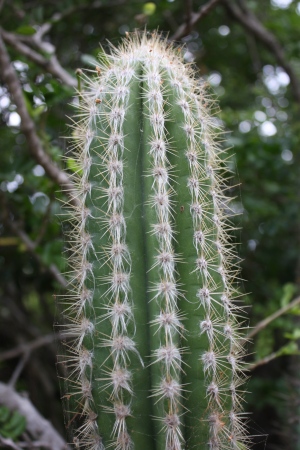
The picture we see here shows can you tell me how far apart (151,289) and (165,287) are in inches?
1.8

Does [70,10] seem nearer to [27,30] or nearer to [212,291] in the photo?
[27,30]

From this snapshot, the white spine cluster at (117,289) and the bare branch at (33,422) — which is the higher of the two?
the white spine cluster at (117,289)

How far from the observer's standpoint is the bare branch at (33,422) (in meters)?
1.95

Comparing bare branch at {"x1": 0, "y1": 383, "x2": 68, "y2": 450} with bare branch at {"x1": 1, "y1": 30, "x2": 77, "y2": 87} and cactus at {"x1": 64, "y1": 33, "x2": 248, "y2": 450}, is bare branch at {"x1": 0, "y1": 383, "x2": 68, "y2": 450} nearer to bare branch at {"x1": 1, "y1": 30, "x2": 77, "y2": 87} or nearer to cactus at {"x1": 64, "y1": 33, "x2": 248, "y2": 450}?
cactus at {"x1": 64, "y1": 33, "x2": 248, "y2": 450}

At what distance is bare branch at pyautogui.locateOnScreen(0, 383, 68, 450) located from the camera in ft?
6.39

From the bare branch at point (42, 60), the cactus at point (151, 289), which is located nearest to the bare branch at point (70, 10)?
the bare branch at point (42, 60)

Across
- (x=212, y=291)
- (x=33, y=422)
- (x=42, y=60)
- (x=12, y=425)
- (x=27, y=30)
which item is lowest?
(x=33, y=422)

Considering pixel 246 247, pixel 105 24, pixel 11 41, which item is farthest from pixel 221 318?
pixel 105 24

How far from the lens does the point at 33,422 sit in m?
2.00

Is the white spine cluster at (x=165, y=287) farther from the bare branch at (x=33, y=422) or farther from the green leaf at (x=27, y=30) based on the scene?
the green leaf at (x=27, y=30)

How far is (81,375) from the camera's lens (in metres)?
1.27

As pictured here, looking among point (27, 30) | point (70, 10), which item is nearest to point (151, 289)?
point (27, 30)

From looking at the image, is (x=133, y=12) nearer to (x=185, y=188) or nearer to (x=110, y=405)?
(x=185, y=188)

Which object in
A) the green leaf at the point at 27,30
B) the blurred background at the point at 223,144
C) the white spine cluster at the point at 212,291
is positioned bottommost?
the blurred background at the point at 223,144
